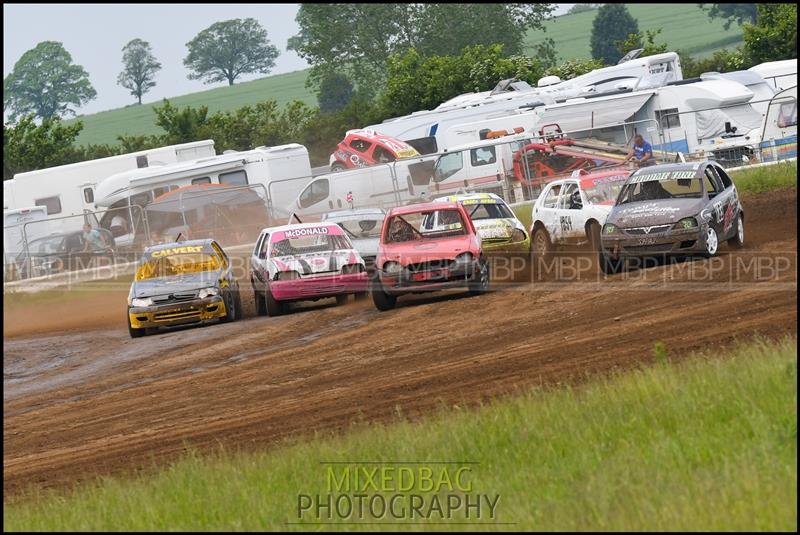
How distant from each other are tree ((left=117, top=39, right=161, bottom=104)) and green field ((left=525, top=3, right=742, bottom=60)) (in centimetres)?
3986

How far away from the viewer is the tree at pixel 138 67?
127m

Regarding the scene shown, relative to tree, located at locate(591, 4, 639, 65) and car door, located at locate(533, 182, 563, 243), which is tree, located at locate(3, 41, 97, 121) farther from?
car door, located at locate(533, 182, 563, 243)

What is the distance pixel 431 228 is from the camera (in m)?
20.6

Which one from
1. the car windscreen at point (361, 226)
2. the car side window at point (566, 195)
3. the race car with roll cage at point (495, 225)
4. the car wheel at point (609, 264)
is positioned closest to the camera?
the car wheel at point (609, 264)

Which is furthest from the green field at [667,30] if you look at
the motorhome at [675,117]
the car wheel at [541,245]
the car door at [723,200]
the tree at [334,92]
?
the car door at [723,200]

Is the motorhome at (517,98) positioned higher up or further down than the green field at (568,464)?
higher up

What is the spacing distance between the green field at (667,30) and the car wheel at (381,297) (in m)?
58.5

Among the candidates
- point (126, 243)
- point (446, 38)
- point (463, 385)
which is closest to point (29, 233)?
point (126, 243)

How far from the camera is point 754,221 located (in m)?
22.6

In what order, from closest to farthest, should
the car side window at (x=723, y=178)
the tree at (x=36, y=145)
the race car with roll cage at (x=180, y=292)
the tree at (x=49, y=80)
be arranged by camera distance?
the car side window at (x=723, y=178)
the race car with roll cage at (x=180, y=292)
the tree at (x=36, y=145)
the tree at (x=49, y=80)

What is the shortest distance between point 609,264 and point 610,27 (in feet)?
276

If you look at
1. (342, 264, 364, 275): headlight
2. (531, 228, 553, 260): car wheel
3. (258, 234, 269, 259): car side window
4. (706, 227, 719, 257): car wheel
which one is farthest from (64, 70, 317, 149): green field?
(706, 227, 719, 257): car wheel

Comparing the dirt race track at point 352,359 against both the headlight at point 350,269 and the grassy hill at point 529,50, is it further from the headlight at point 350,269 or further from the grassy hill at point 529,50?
the grassy hill at point 529,50

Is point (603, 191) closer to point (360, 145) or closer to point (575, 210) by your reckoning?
point (575, 210)
